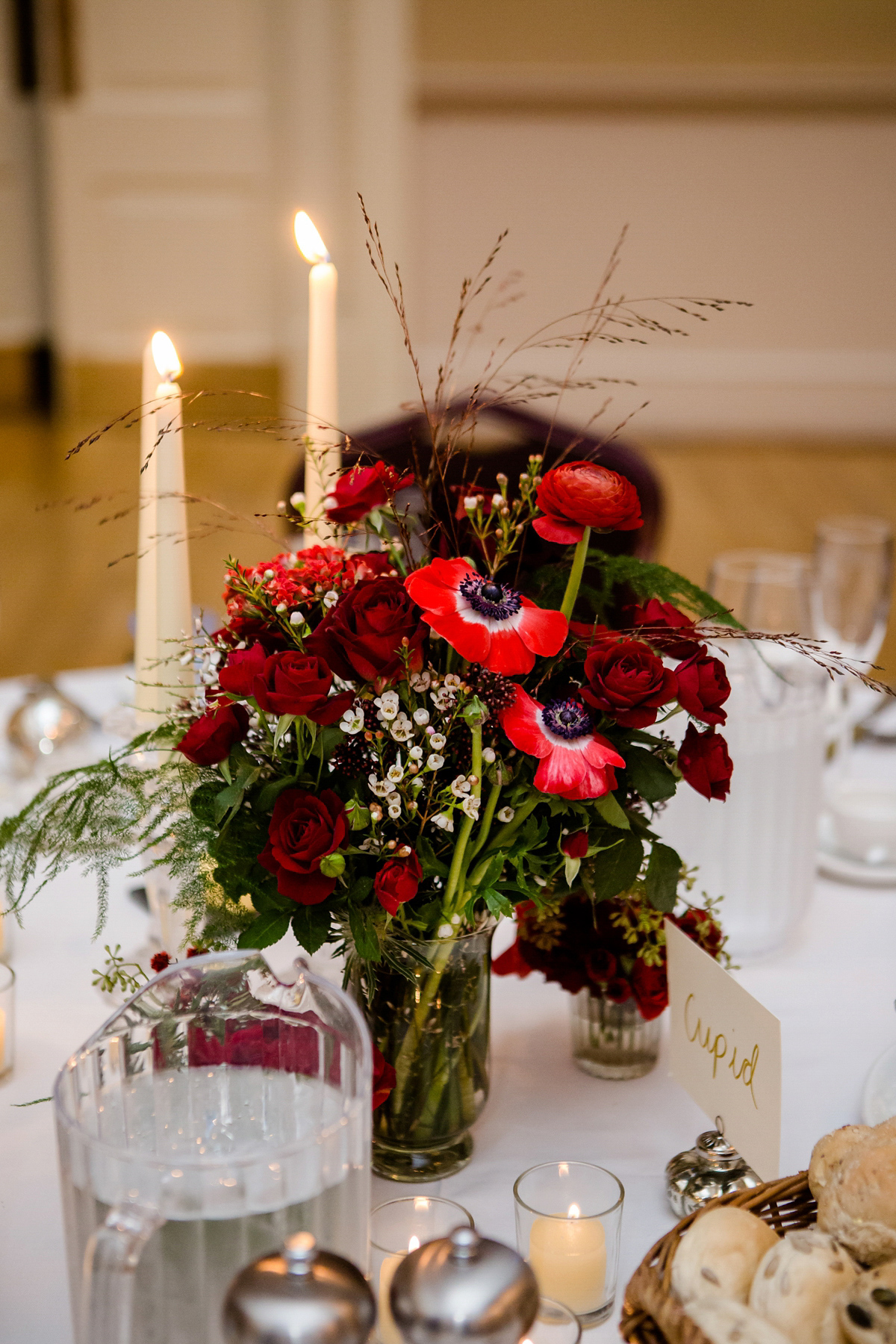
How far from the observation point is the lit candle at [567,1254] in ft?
2.01

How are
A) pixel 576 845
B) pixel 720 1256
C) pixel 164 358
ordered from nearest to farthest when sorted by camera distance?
pixel 720 1256, pixel 576 845, pixel 164 358

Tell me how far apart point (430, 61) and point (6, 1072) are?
5.01 m

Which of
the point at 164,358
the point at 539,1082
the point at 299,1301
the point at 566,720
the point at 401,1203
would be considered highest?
the point at 164,358

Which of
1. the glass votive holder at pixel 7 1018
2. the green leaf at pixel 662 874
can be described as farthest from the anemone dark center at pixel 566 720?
the glass votive holder at pixel 7 1018

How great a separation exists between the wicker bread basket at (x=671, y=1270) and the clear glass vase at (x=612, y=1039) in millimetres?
231

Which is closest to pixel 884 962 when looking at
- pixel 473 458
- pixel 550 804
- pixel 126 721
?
pixel 550 804

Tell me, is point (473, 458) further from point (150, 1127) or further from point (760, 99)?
point (760, 99)

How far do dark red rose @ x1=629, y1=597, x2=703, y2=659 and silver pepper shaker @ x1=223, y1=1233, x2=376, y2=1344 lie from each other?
34 cm

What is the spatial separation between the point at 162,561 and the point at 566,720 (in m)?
0.32

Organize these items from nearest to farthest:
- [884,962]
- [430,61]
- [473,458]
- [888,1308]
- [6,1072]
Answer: [888,1308] < [6,1072] < [884,962] < [473,458] < [430,61]

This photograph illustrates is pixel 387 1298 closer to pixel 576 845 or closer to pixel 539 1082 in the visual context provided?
pixel 576 845

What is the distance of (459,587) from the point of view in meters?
0.60

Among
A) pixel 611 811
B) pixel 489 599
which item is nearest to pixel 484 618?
pixel 489 599

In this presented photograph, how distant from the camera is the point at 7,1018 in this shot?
84cm
